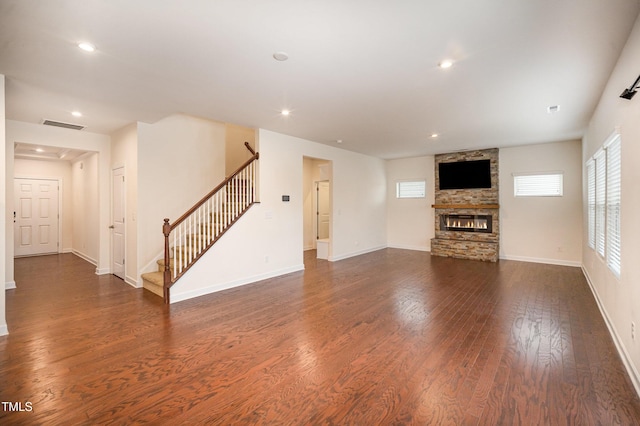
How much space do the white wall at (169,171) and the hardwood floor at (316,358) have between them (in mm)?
1004

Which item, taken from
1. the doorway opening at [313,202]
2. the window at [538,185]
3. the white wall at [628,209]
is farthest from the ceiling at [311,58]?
the doorway opening at [313,202]

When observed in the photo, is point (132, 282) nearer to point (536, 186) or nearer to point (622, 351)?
point (622, 351)

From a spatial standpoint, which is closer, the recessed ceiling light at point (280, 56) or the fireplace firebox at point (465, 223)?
the recessed ceiling light at point (280, 56)

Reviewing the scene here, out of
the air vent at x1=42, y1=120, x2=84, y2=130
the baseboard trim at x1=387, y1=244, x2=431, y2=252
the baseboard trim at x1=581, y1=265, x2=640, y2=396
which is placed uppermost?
the air vent at x1=42, y1=120, x2=84, y2=130

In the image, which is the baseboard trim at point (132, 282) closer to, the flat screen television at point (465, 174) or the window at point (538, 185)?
the flat screen television at point (465, 174)

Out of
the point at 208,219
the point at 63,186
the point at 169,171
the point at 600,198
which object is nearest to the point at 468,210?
the point at 600,198

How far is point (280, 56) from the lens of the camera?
2.77 m

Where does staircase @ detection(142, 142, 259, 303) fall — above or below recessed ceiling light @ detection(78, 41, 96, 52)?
below

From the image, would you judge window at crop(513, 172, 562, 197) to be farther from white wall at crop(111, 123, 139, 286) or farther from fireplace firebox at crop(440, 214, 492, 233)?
white wall at crop(111, 123, 139, 286)

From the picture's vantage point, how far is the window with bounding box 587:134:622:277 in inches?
123

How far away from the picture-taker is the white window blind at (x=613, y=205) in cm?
311

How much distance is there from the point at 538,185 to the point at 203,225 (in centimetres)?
759

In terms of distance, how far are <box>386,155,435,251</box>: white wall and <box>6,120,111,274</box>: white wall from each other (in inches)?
297

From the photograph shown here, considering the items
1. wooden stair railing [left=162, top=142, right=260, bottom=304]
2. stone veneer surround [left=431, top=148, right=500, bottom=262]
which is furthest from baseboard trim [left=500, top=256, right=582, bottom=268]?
wooden stair railing [left=162, top=142, right=260, bottom=304]
